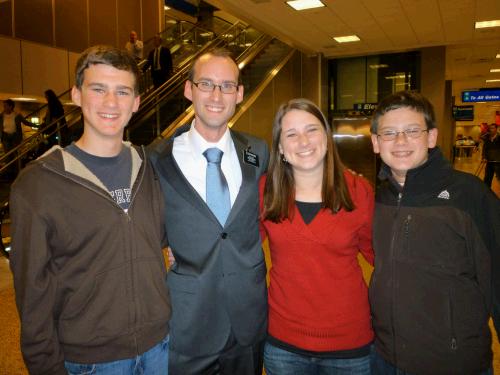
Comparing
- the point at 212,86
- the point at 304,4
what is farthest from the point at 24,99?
the point at 212,86

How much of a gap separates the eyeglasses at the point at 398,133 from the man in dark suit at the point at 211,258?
2.35 ft

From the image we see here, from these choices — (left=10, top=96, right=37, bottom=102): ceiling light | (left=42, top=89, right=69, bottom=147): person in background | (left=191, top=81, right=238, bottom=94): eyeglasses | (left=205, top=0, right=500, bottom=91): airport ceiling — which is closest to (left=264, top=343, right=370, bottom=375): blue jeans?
(left=191, top=81, right=238, bottom=94): eyeglasses

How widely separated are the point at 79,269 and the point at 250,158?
3.61 feet

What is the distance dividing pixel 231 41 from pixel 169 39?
11.0 ft

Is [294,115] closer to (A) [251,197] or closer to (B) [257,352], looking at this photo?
(A) [251,197]

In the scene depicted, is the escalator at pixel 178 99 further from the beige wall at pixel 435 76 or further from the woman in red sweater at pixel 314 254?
the woman in red sweater at pixel 314 254

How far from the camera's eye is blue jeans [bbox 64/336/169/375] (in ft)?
5.56

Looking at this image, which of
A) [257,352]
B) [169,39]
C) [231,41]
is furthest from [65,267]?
[169,39]

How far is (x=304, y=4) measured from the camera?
8.20 m

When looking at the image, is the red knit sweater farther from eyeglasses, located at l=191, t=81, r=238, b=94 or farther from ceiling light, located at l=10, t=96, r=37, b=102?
ceiling light, located at l=10, t=96, r=37, b=102

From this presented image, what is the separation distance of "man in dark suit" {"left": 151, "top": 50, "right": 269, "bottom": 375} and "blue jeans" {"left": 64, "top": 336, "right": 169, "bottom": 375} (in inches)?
4.9

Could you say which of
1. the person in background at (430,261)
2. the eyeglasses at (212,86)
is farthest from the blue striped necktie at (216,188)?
the person in background at (430,261)

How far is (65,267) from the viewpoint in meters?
1.66

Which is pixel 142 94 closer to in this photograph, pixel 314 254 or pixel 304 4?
pixel 304 4
